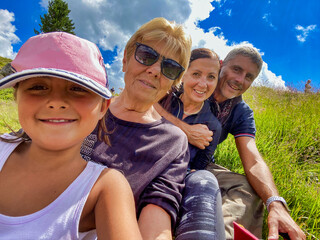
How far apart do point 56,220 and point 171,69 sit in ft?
4.90

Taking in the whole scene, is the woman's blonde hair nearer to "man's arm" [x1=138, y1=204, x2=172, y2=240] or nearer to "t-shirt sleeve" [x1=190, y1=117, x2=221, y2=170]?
"t-shirt sleeve" [x1=190, y1=117, x2=221, y2=170]

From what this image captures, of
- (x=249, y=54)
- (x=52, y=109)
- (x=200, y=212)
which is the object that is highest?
(x=249, y=54)

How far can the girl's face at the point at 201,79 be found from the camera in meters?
2.75

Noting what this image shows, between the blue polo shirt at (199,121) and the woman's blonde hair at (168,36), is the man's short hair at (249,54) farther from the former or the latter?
the woman's blonde hair at (168,36)

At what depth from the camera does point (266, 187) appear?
235 centimetres

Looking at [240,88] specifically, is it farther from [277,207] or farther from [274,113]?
[274,113]

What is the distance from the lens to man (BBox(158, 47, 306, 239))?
210 centimetres

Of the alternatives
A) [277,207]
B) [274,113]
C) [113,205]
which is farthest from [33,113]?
[274,113]

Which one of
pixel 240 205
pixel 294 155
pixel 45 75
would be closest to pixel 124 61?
pixel 45 75

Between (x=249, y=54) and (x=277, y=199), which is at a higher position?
(x=249, y=54)

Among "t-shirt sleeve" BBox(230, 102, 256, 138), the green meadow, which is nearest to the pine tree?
the green meadow

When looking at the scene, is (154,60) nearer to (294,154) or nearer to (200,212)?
(200,212)

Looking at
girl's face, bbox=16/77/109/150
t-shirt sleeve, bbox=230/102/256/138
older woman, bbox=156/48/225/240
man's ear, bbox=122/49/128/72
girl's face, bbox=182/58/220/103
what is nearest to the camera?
girl's face, bbox=16/77/109/150

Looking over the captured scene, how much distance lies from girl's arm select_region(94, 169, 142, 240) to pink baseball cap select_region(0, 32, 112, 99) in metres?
0.46
